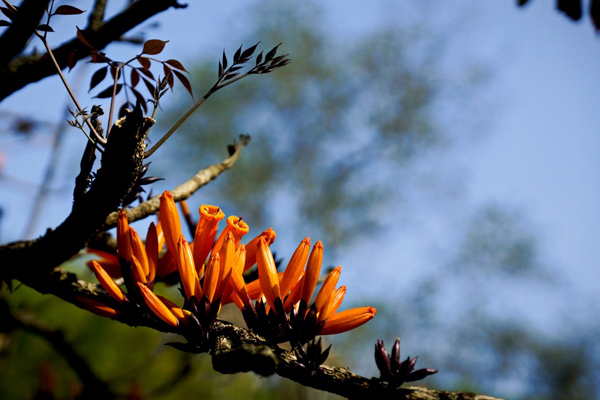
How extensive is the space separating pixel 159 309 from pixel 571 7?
0.79 metres

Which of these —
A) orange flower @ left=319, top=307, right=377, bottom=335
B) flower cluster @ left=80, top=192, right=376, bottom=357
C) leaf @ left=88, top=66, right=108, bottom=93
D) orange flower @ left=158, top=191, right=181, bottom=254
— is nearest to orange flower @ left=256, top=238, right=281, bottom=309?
flower cluster @ left=80, top=192, right=376, bottom=357

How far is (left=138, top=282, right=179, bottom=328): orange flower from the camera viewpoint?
832 mm

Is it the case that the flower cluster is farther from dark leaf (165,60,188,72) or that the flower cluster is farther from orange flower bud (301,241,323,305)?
dark leaf (165,60,188,72)

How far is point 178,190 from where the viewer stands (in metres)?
1.25

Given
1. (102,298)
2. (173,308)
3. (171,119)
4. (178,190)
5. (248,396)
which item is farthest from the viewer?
(171,119)

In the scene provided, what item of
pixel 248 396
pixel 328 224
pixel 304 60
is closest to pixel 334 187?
pixel 328 224

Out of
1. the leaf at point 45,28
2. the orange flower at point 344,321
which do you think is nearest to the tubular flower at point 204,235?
the orange flower at point 344,321

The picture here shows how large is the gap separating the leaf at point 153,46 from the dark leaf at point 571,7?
759mm

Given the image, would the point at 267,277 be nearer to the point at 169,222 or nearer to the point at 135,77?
the point at 169,222

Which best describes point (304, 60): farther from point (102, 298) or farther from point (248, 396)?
point (102, 298)

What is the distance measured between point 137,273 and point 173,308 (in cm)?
11

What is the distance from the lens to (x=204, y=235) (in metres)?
0.96

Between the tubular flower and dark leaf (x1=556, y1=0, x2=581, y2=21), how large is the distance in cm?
67

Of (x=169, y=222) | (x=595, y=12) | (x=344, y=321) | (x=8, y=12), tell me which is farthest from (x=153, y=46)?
(x=595, y=12)
